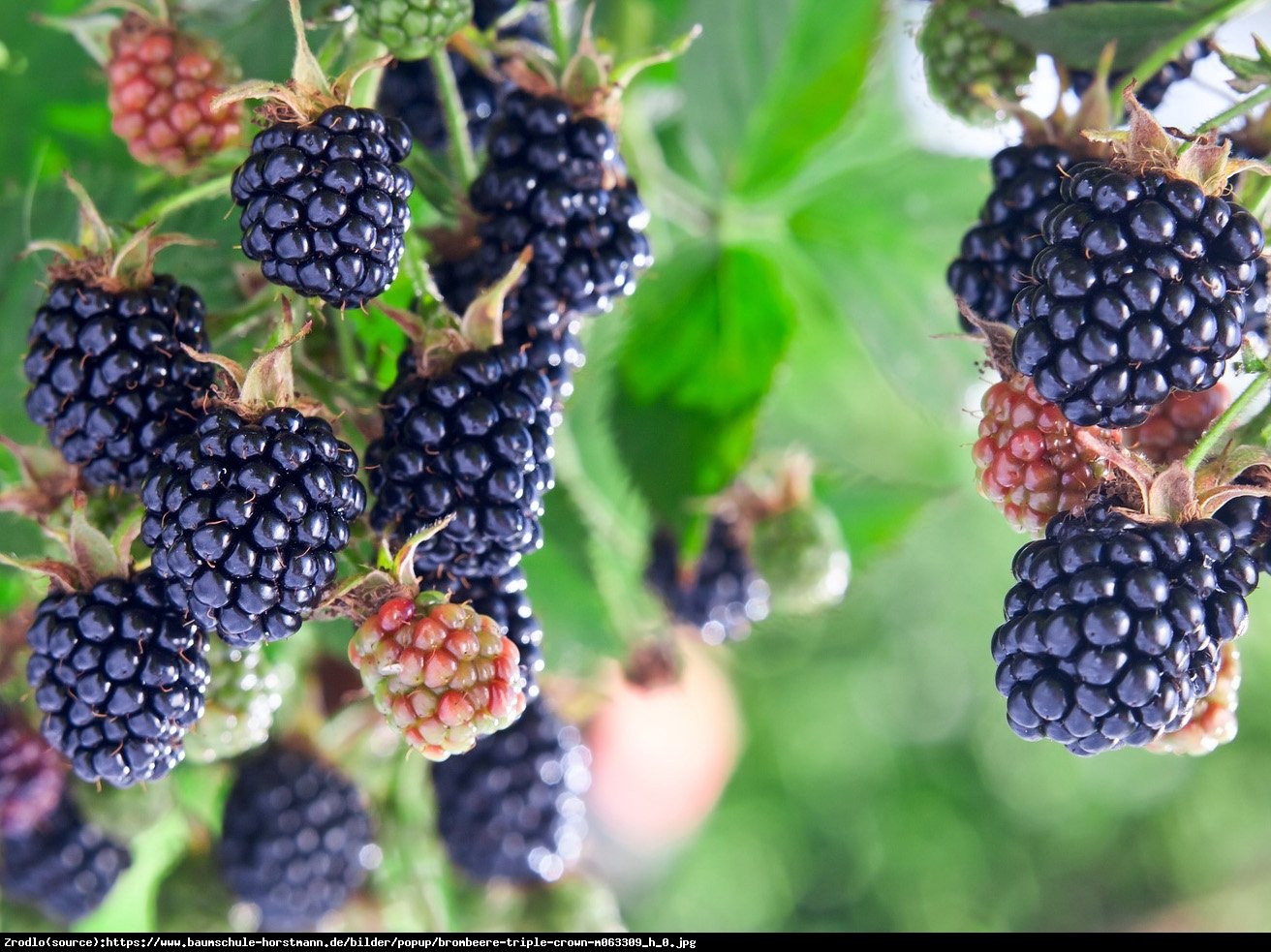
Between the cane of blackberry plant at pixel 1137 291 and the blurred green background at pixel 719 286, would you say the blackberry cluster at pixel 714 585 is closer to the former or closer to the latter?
the blurred green background at pixel 719 286

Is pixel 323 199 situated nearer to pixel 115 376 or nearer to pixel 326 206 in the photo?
pixel 326 206

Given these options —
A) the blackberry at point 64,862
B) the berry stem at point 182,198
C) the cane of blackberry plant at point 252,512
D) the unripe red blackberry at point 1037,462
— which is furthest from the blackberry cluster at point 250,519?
the blackberry at point 64,862

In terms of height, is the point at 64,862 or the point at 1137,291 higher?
the point at 1137,291

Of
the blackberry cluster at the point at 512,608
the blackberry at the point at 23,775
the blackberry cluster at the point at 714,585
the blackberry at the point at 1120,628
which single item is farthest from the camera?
the blackberry cluster at the point at 714,585

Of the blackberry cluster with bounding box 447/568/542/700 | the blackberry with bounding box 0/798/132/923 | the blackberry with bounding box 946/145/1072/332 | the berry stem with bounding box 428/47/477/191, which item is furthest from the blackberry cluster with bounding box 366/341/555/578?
the blackberry with bounding box 0/798/132/923

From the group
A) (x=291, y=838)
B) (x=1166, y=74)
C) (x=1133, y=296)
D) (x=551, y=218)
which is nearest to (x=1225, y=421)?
(x=1133, y=296)
